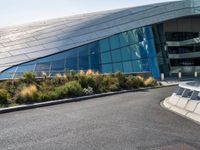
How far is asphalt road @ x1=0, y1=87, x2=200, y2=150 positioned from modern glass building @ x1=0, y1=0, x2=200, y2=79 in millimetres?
15623

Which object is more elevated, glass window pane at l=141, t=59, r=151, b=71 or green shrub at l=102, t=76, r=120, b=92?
glass window pane at l=141, t=59, r=151, b=71

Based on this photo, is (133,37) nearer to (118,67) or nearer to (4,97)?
(118,67)

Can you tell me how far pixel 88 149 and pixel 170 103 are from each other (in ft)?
24.2

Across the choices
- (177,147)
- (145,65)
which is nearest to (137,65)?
(145,65)

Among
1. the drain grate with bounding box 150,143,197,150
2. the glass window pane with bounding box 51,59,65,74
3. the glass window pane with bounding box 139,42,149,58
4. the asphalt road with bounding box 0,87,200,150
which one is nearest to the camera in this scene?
the drain grate with bounding box 150,143,197,150

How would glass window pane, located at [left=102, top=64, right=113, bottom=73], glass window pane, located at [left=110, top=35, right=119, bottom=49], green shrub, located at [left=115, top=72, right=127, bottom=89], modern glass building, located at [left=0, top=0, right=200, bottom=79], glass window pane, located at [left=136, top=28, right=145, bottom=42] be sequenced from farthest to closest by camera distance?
glass window pane, located at [left=136, top=28, right=145, bottom=42]
glass window pane, located at [left=110, top=35, right=119, bottom=49]
glass window pane, located at [left=102, top=64, right=113, bottom=73]
modern glass building, located at [left=0, top=0, right=200, bottom=79]
green shrub, located at [left=115, top=72, right=127, bottom=89]

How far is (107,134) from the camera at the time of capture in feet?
27.1

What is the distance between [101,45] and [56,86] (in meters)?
15.5

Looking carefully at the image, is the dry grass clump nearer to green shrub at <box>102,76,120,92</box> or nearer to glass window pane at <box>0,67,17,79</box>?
green shrub at <box>102,76,120,92</box>

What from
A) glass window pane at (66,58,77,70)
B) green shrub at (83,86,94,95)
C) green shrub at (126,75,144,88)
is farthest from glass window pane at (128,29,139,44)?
→ green shrub at (83,86,94,95)

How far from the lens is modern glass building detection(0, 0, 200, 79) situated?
97.7 feet

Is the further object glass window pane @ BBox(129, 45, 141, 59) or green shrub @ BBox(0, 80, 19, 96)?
glass window pane @ BBox(129, 45, 141, 59)

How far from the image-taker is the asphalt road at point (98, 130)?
726 centimetres

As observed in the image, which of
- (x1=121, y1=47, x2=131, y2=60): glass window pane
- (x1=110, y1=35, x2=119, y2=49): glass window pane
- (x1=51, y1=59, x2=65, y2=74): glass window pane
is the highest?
(x1=110, y1=35, x2=119, y2=49): glass window pane
